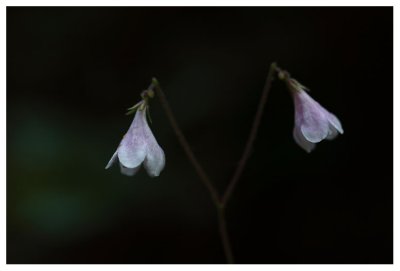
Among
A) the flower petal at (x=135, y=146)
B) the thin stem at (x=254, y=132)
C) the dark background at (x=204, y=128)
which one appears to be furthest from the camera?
the dark background at (x=204, y=128)

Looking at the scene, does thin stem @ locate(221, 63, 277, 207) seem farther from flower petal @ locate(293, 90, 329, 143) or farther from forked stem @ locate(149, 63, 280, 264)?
flower petal @ locate(293, 90, 329, 143)

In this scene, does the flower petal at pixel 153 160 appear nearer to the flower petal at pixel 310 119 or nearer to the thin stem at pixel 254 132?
the thin stem at pixel 254 132

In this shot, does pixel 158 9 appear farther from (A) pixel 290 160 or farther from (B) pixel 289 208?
(B) pixel 289 208

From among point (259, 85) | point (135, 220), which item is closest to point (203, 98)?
point (259, 85)

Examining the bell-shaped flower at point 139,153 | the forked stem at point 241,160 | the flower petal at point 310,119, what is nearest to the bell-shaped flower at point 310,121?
the flower petal at point 310,119

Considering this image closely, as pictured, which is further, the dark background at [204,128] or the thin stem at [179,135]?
the dark background at [204,128]

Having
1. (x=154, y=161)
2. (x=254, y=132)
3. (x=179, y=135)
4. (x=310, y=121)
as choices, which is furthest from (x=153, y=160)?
(x=310, y=121)

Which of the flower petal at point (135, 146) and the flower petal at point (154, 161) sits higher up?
the flower petal at point (135, 146)
